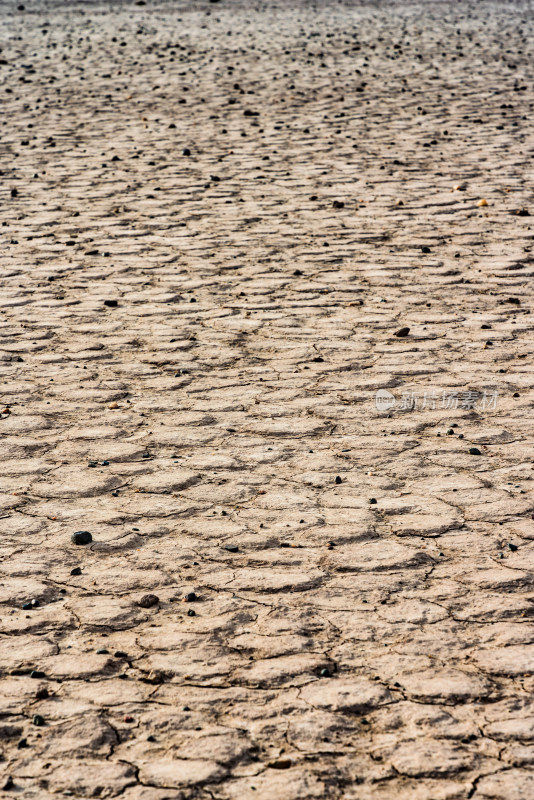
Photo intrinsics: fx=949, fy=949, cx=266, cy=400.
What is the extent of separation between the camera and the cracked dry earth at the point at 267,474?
230cm

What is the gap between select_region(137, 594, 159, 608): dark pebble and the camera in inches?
111

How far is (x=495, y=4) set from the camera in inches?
834

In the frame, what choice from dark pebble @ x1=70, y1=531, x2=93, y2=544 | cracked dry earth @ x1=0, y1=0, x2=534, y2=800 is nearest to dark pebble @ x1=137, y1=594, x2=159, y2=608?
cracked dry earth @ x1=0, y1=0, x2=534, y2=800

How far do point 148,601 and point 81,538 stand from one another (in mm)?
429

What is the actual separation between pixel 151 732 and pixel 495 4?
21851 millimetres

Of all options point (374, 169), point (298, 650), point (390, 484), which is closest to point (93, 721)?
point (298, 650)

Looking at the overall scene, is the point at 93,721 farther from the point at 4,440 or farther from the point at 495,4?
the point at 495,4
